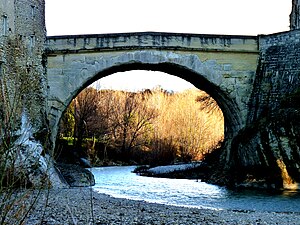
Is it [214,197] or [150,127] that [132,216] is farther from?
[150,127]

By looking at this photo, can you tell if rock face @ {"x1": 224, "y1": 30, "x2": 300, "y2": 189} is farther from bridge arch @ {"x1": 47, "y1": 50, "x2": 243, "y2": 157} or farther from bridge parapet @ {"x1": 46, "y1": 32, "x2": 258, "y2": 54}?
bridge parapet @ {"x1": 46, "y1": 32, "x2": 258, "y2": 54}

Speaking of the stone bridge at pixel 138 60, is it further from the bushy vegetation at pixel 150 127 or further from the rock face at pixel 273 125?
the bushy vegetation at pixel 150 127

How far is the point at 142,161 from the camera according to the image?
34812 mm

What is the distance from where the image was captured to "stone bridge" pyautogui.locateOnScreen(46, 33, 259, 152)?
1773 centimetres

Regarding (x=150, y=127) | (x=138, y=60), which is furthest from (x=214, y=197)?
(x=150, y=127)

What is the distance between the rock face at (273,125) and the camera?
626 inches

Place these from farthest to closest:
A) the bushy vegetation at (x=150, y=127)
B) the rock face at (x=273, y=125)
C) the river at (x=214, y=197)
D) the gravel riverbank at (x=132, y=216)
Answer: the bushy vegetation at (x=150, y=127)
the rock face at (x=273, y=125)
the river at (x=214, y=197)
the gravel riverbank at (x=132, y=216)

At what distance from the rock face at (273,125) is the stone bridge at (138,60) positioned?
0.64 meters

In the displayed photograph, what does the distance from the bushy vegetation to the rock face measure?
12477mm

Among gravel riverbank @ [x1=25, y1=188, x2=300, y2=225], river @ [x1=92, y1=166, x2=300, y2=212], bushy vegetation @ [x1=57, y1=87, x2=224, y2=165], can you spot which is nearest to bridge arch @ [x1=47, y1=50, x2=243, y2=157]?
river @ [x1=92, y1=166, x2=300, y2=212]

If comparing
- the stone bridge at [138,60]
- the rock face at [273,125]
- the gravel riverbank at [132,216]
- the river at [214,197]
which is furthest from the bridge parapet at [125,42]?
the gravel riverbank at [132,216]

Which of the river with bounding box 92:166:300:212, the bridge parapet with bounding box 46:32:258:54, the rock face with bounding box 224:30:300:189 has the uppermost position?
the bridge parapet with bounding box 46:32:258:54

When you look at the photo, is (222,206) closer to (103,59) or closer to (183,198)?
(183,198)

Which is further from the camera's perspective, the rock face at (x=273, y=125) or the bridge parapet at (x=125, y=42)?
the bridge parapet at (x=125, y=42)
